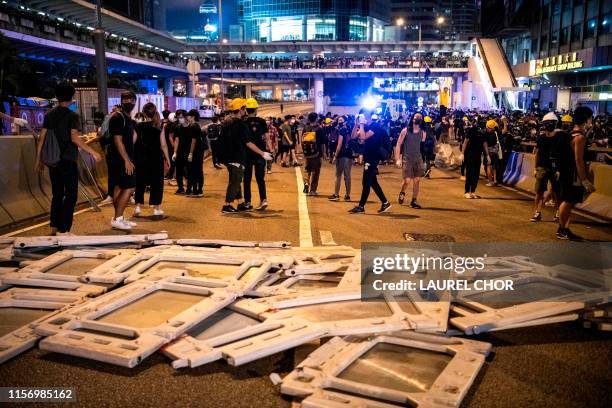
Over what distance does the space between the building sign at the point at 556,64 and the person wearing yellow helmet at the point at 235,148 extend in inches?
1645

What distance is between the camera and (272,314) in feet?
15.8

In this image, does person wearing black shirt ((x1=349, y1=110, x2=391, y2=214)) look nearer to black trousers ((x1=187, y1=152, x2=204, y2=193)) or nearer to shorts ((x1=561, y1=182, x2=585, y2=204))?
shorts ((x1=561, y1=182, x2=585, y2=204))

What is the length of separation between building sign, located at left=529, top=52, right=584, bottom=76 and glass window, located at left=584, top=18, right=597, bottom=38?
2495 mm

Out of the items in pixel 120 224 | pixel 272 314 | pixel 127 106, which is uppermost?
pixel 127 106

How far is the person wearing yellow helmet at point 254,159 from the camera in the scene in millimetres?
11703

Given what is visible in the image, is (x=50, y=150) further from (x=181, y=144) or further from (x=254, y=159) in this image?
(x=181, y=144)

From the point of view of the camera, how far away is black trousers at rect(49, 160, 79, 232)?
816 centimetres

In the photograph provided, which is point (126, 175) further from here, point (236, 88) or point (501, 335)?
point (236, 88)

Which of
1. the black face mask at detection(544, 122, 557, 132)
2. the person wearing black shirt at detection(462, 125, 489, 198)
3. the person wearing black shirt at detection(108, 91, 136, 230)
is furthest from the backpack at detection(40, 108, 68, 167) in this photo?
the person wearing black shirt at detection(462, 125, 489, 198)

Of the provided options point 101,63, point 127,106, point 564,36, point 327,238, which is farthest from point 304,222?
point 564,36

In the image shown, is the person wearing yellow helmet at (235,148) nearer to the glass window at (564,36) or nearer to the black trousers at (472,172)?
the black trousers at (472,172)

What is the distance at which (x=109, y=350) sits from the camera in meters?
4.15

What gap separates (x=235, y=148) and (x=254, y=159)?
77 cm

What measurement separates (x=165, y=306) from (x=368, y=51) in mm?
79602
